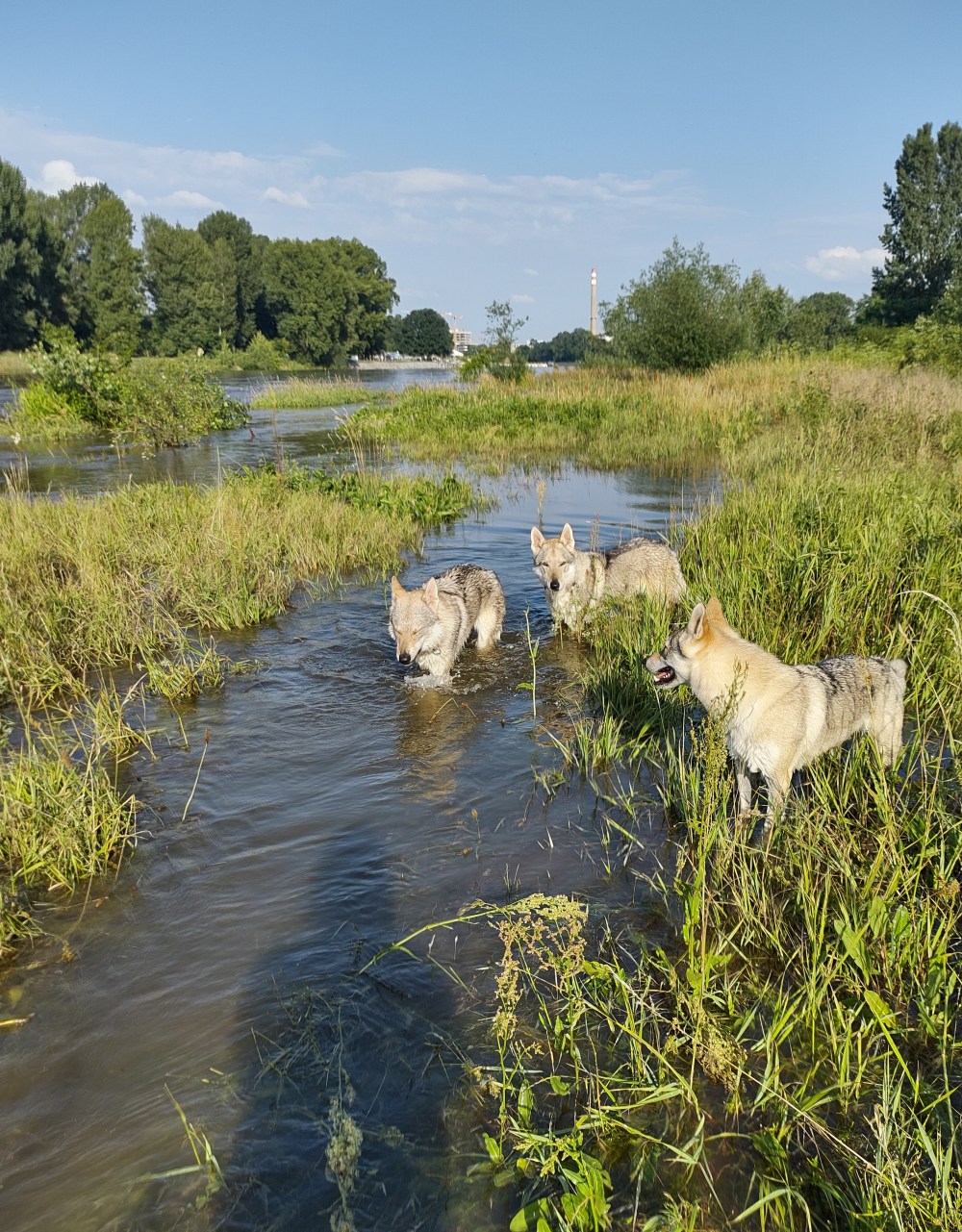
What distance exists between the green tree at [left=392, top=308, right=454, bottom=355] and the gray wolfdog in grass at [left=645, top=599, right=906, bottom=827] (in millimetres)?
162424

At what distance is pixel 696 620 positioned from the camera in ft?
14.1

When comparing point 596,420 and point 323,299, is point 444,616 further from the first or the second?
point 323,299

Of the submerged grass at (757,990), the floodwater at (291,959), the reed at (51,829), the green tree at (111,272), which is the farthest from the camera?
the green tree at (111,272)

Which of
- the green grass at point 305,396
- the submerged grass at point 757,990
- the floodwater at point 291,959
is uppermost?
the green grass at point 305,396

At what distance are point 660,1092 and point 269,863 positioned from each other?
2.64 m

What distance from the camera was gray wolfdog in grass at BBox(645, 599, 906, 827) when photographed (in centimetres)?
421

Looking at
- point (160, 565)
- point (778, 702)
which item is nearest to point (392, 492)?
point (160, 565)

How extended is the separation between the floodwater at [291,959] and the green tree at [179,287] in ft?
303

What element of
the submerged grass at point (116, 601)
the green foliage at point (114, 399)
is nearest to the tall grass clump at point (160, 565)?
the submerged grass at point (116, 601)

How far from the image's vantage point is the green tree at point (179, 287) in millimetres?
87938

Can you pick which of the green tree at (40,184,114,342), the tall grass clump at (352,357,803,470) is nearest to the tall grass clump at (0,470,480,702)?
the tall grass clump at (352,357,803,470)

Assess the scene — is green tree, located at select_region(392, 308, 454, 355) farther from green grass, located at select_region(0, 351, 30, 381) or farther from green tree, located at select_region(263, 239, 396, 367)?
green grass, located at select_region(0, 351, 30, 381)

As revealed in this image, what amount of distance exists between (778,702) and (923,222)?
75100mm

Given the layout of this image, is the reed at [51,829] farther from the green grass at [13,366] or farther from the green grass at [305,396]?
the green grass at [13,366]
